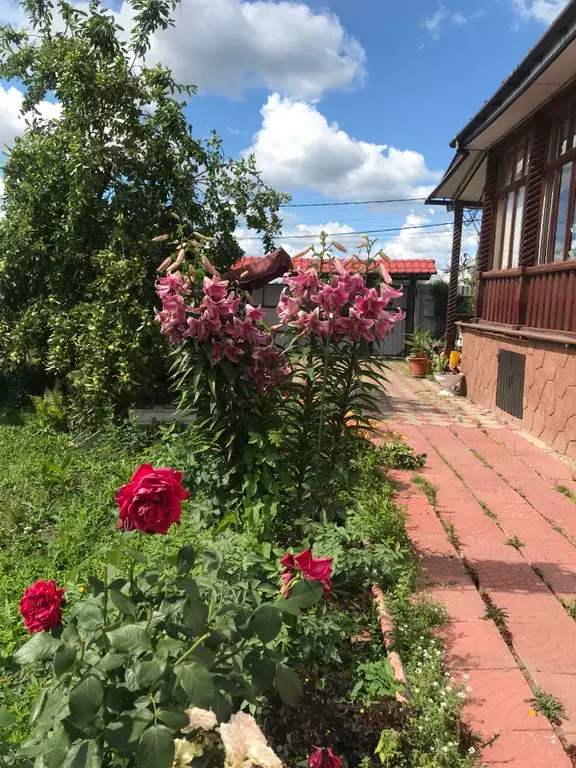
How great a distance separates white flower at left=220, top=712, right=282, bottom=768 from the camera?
127 cm

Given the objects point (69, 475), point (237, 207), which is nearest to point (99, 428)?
point (69, 475)

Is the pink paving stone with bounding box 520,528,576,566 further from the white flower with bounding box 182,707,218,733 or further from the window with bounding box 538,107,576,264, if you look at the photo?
the window with bounding box 538,107,576,264

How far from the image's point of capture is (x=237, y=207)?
24.5ft

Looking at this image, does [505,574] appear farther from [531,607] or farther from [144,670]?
[144,670]

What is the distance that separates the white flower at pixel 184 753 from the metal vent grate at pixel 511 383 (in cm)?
642

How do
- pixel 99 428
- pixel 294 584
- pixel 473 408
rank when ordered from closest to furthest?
1. pixel 294 584
2. pixel 99 428
3. pixel 473 408

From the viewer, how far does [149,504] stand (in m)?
1.39

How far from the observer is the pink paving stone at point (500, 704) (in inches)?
81.7

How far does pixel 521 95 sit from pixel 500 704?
6575mm

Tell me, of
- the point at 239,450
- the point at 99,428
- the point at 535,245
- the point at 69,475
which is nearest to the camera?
the point at 239,450

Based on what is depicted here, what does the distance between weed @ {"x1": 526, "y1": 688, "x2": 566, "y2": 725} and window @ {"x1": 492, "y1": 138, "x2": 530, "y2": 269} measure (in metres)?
6.93

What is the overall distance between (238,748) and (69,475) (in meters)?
3.87

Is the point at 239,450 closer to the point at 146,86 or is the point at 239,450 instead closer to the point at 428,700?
the point at 428,700

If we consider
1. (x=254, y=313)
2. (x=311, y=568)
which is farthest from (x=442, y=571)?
(x=311, y=568)
